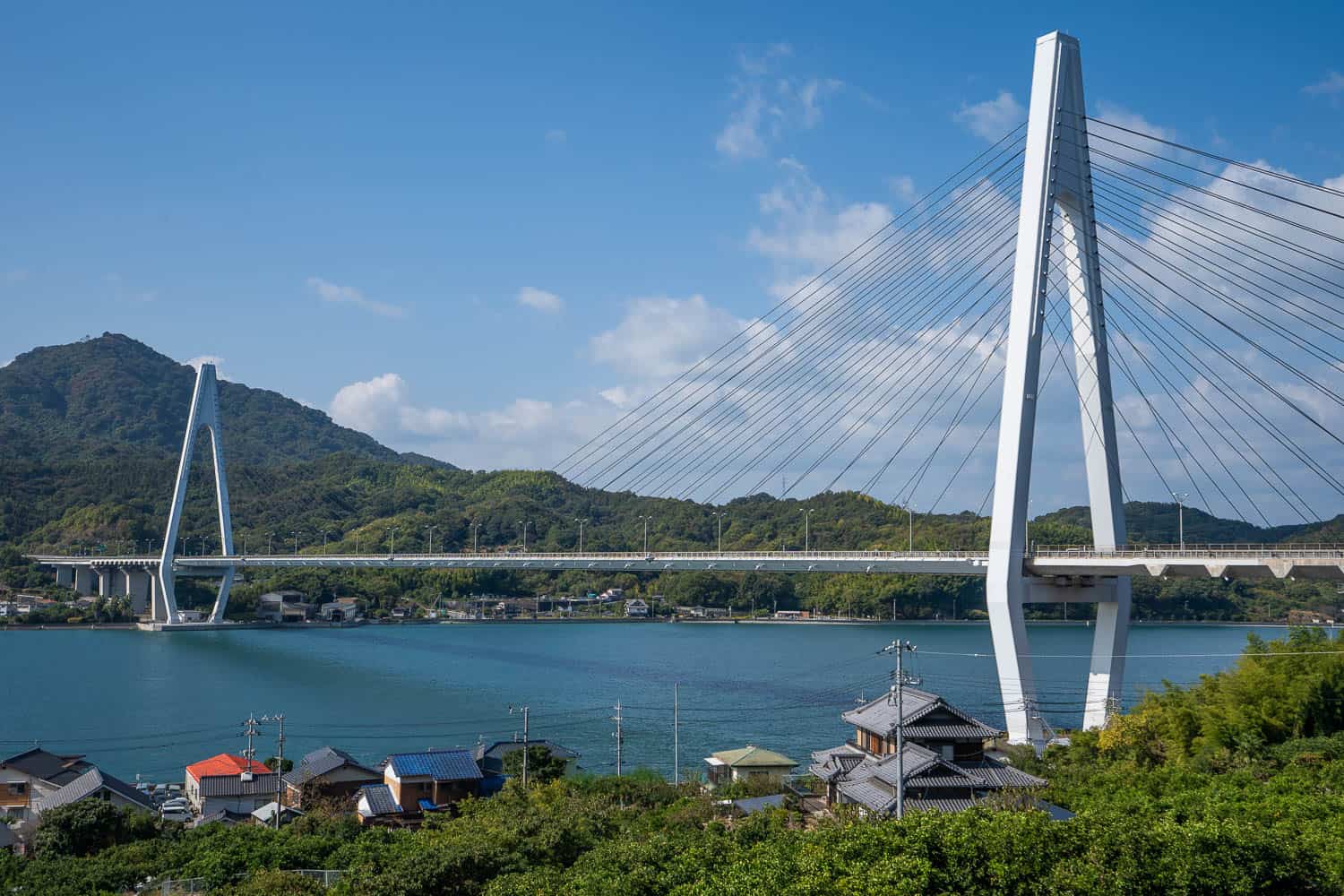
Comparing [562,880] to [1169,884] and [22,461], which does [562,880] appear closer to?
[1169,884]

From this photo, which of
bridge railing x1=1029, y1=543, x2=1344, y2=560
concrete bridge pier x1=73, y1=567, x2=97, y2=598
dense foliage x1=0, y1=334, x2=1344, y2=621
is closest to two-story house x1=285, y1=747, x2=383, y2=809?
bridge railing x1=1029, y1=543, x2=1344, y2=560

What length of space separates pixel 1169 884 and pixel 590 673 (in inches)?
732

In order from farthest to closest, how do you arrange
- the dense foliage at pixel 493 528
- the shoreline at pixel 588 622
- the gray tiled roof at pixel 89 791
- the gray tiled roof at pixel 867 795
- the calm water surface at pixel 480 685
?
the dense foliage at pixel 493 528 < the shoreline at pixel 588 622 < the calm water surface at pixel 480 685 < the gray tiled roof at pixel 89 791 < the gray tiled roof at pixel 867 795

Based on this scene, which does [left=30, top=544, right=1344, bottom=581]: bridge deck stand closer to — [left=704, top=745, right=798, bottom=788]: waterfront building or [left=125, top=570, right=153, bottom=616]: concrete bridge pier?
[left=704, top=745, right=798, bottom=788]: waterfront building

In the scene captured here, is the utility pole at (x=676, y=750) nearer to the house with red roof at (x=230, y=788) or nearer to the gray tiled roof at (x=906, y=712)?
the gray tiled roof at (x=906, y=712)

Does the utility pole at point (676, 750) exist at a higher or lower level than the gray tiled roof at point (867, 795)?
lower

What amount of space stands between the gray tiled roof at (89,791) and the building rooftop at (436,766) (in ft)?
7.96

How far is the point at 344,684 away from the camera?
71.4 feet

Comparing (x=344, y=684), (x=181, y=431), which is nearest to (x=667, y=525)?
(x=344, y=684)

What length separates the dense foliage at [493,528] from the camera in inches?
1454

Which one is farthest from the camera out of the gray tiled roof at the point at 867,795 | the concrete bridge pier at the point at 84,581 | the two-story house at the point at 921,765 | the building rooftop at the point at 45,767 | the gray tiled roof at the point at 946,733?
the concrete bridge pier at the point at 84,581

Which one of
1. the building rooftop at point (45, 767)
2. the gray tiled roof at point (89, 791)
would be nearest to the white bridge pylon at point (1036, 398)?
the gray tiled roof at point (89, 791)

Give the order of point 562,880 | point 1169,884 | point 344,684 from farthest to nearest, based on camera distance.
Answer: point 344,684 < point 562,880 < point 1169,884

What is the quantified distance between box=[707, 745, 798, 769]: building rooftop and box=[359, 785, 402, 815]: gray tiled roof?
365 cm
